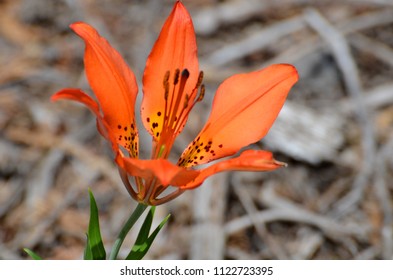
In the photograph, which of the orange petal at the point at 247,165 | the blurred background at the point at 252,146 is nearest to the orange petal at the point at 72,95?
the orange petal at the point at 247,165

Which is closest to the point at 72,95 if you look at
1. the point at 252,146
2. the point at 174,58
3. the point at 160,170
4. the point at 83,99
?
the point at 83,99

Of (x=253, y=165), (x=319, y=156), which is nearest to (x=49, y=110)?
(x=319, y=156)

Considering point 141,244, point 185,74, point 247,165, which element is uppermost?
point 185,74

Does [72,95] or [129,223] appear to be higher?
[72,95]

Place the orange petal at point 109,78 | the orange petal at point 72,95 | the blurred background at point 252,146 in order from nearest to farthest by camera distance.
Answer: the orange petal at point 72,95
the orange petal at point 109,78
the blurred background at point 252,146

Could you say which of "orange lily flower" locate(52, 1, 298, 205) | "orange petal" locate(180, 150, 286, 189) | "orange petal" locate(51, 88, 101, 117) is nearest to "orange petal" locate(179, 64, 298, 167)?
"orange lily flower" locate(52, 1, 298, 205)

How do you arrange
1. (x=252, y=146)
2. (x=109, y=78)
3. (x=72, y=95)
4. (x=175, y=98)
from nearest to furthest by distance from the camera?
1. (x=72, y=95)
2. (x=109, y=78)
3. (x=175, y=98)
4. (x=252, y=146)

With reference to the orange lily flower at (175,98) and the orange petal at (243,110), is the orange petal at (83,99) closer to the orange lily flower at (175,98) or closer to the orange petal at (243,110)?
the orange lily flower at (175,98)

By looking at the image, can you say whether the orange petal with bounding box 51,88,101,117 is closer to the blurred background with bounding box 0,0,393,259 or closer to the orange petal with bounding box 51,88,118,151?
the orange petal with bounding box 51,88,118,151

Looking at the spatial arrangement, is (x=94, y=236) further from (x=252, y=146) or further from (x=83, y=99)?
(x=252, y=146)
